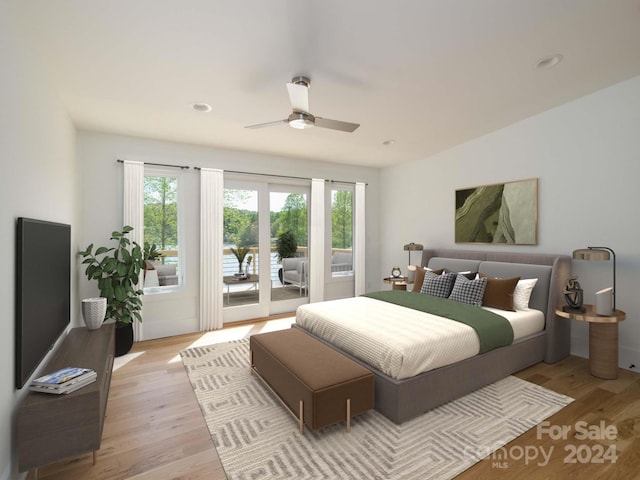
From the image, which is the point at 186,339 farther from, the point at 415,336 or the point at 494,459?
the point at 494,459

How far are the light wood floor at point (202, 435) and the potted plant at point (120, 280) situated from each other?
1.48 ft

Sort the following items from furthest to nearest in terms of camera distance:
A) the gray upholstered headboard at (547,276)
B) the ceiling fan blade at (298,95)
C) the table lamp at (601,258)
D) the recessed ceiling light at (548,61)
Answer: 1. the gray upholstered headboard at (547,276)
2. the table lamp at (601,258)
3. the recessed ceiling light at (548,61)
4. the ceiling fan blade at (298,95)

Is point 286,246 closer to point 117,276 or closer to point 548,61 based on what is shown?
point 117,276

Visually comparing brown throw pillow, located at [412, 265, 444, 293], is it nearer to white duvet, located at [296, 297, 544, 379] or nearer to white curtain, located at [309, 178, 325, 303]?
white duvet, located at [296, 297, 544, 379]

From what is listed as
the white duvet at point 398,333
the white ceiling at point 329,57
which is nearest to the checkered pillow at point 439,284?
the white duvet at point 398,333

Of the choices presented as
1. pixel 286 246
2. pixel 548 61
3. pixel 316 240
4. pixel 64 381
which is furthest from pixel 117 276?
pixel 548 61

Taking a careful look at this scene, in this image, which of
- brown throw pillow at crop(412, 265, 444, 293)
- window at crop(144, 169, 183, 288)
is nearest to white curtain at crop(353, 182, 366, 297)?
brown throw pillow at crop(412, 265, 444, 293)

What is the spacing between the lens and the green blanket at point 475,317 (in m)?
2.85

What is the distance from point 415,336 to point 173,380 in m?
2.34

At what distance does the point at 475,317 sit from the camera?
3035 mm

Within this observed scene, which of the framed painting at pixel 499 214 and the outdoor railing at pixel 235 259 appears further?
the outdoor railing at pixel 235 259

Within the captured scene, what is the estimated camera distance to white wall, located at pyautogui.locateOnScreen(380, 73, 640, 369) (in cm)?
314

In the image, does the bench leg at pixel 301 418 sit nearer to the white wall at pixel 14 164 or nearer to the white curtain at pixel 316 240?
the white wall at pixel 14 164

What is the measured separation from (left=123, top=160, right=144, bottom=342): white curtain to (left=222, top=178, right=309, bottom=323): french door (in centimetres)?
115
